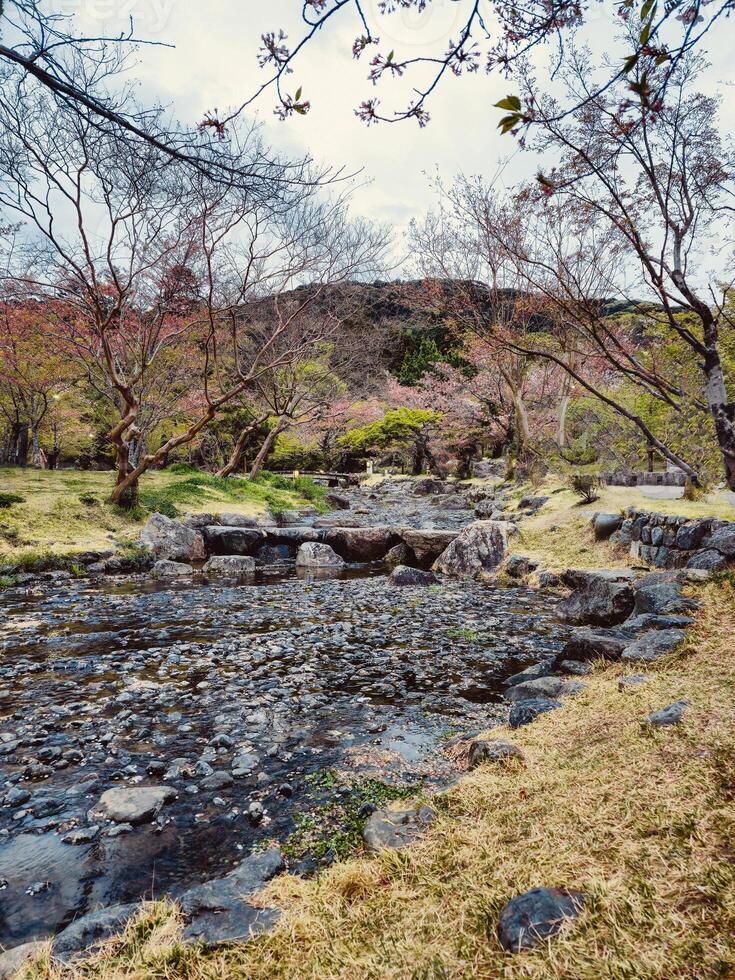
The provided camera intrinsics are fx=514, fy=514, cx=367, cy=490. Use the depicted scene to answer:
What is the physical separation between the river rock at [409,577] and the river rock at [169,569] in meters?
4.71

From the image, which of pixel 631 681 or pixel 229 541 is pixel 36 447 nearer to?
pixel 229 541

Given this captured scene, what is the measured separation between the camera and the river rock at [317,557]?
1320cm

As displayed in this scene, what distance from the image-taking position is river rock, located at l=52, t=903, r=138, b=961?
7.00ft

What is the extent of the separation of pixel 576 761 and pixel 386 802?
4.01 feet

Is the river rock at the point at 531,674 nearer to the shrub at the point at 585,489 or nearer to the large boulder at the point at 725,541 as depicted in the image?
the large boulder at the point at 725,541

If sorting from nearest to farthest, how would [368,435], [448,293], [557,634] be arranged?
1. [557,634]
2. [448,293]
3. [368,435]

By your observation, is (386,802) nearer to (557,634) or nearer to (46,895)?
(46,895)

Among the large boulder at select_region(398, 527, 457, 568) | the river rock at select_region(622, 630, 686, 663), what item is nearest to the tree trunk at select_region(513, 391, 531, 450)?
the large boulder at select_region(398, 527, 457, 568)

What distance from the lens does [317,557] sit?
525 inches

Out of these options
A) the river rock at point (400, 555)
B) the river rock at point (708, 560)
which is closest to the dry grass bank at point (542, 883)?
the river rock at point (708, 560)

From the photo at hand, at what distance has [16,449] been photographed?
23266 millimetres

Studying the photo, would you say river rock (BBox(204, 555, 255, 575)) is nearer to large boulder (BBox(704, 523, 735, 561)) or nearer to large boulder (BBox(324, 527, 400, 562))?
large boulder (BBox(324, 527, 400, 562))

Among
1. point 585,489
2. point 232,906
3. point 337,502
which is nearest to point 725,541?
point 585,489

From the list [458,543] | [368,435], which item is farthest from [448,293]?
[368,435]
